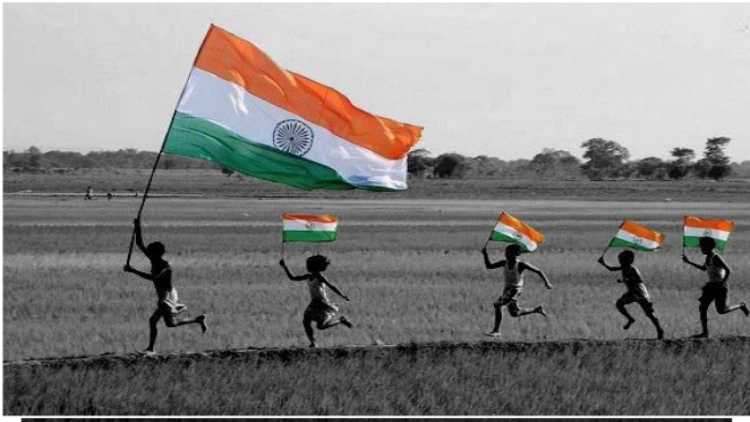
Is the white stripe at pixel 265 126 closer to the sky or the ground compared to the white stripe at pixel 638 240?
closer to the sky

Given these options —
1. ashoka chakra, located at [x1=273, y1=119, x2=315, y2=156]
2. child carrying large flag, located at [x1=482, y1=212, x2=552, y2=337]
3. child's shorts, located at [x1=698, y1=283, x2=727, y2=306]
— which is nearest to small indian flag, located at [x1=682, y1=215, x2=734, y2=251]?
child's shorts, located at [x1=698, y1=283, x2=727, y2=306]

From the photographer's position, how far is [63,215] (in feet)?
184

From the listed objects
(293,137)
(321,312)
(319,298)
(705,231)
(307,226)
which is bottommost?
(321,312)

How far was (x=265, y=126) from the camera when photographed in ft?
41.6

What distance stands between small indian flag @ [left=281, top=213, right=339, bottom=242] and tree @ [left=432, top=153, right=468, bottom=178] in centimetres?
14945

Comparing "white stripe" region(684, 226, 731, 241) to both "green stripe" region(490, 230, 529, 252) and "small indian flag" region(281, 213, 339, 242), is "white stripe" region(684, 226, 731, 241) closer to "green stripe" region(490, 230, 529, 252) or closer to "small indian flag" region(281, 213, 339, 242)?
"green stripe" region(490, 230, 529, 252)

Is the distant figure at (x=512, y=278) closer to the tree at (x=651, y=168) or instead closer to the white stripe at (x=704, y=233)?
the white stripe at (x=704, y=233)

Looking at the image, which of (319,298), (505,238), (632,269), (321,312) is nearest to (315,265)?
(319,298)

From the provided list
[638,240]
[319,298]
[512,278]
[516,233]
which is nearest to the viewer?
[319,298]

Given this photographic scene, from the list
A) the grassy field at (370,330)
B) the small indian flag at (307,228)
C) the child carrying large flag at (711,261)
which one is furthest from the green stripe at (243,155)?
the child carrying large flag at (711,261)

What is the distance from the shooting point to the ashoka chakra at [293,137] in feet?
41.8

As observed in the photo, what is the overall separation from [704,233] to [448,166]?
150 metres

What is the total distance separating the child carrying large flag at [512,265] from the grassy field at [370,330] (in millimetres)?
487

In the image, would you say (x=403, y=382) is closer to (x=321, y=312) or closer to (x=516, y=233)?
(x=321, y=312)
